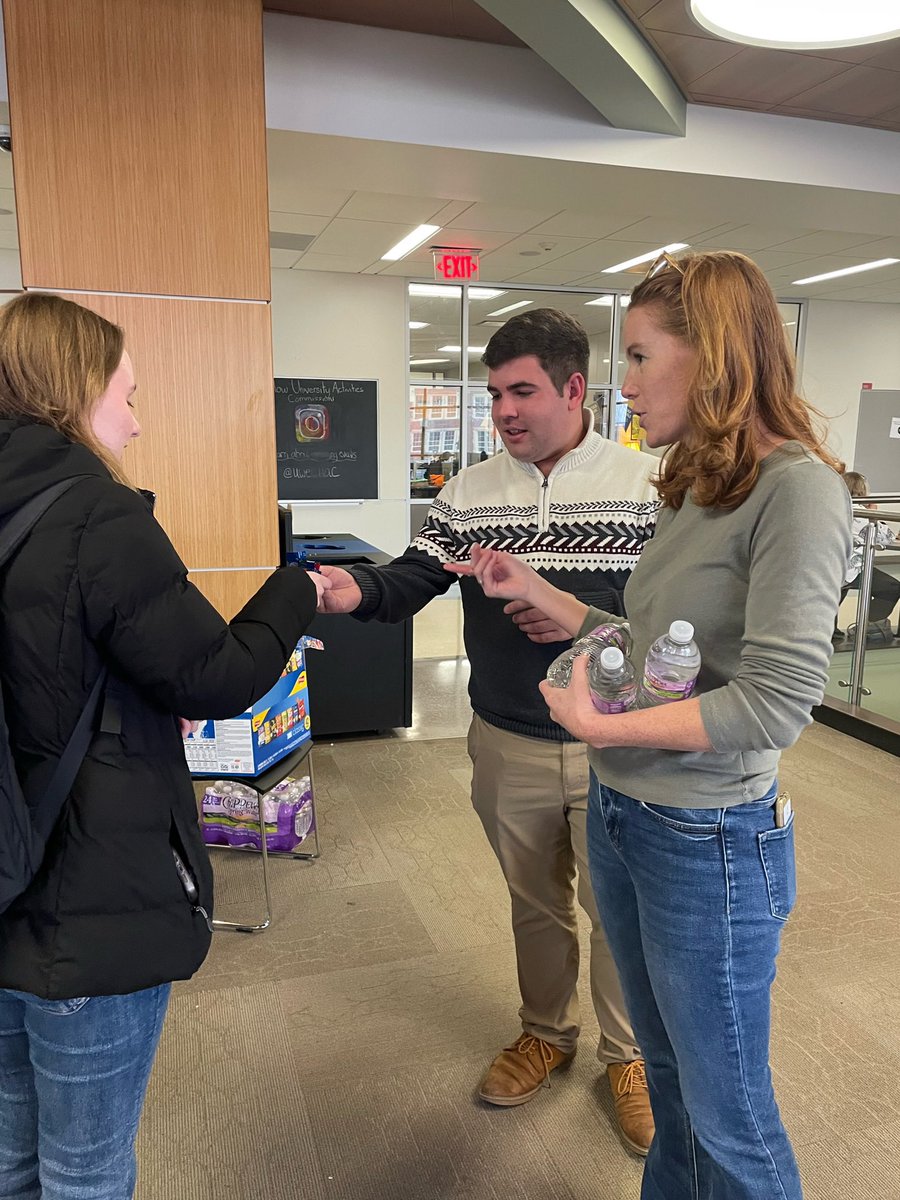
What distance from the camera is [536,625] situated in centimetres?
169

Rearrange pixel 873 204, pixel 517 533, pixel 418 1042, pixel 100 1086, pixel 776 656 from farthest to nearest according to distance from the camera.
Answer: pixel 873 204
pixel 418 1042
pixel 517 533
pixel 100 1086
pixel 776 656

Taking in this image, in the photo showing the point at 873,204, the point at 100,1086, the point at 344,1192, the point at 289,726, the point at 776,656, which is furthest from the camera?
the point at 873,204

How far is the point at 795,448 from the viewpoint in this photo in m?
Answer: 1.02

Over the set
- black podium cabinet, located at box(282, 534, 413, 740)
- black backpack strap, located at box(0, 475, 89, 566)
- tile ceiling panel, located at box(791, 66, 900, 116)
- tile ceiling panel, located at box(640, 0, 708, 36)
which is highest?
tile ceiling panel, located at box(791, 66, 900, 116)

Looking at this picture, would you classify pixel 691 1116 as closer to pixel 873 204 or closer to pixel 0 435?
pixel 0 435

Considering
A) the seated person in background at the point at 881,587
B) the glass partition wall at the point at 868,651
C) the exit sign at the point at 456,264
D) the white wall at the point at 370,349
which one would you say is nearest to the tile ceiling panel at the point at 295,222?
the exit sign at the point at 456,264

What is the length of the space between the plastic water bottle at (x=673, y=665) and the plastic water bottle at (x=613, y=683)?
37mm

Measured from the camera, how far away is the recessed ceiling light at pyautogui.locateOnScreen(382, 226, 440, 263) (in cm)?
619

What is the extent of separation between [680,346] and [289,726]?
2.03 metres

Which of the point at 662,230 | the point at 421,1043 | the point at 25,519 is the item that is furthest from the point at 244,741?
the point at 662,230

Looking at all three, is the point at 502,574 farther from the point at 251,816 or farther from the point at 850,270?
the point at 850,270

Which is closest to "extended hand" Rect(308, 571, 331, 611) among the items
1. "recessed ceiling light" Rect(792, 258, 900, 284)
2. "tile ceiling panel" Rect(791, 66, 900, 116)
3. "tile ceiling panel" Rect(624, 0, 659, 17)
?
"tile ceiling panel" Rect(624, 0, 659, 17)

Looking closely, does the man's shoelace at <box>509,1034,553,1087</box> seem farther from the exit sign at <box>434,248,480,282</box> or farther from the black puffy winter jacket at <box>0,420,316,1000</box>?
the exit sign at <box>434,248,480,282</box>

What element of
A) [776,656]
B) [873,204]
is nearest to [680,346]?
[776,656]
